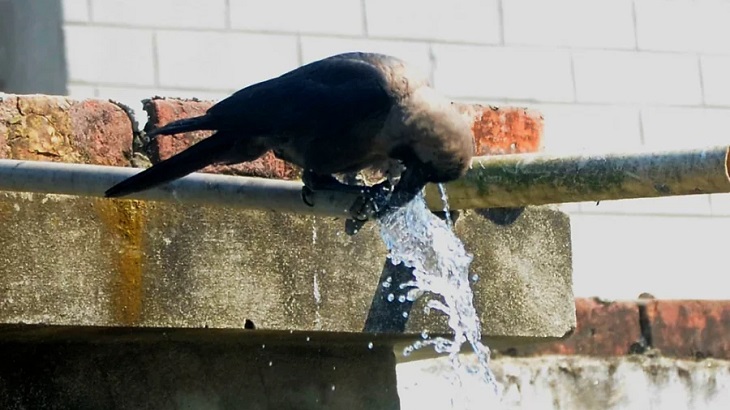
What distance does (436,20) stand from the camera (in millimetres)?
5051

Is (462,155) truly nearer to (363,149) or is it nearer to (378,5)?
(363,149)

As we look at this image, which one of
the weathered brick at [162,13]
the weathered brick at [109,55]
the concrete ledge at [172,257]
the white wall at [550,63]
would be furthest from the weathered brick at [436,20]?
the concrete ledge at [172,257]

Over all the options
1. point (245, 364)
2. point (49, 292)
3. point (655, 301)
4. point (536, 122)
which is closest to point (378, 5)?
point (655, 301)

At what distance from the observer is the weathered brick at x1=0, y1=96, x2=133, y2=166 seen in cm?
296

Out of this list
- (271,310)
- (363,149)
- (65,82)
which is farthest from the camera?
(65,82)

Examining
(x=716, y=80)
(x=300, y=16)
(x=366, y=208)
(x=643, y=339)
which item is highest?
(x=300, y=16)

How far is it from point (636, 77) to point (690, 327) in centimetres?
92

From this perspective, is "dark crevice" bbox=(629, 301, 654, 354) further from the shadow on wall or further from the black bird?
the shadow on wall

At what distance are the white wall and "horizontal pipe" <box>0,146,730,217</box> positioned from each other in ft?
5.51

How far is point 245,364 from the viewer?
322cm

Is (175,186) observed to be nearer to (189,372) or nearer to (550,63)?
(189,372)

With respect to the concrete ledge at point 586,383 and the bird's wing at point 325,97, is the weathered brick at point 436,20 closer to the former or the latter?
the concrete ledge at point 586,383

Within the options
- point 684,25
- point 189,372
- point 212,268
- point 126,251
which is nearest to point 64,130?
point 126,251

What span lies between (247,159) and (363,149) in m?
0.27
